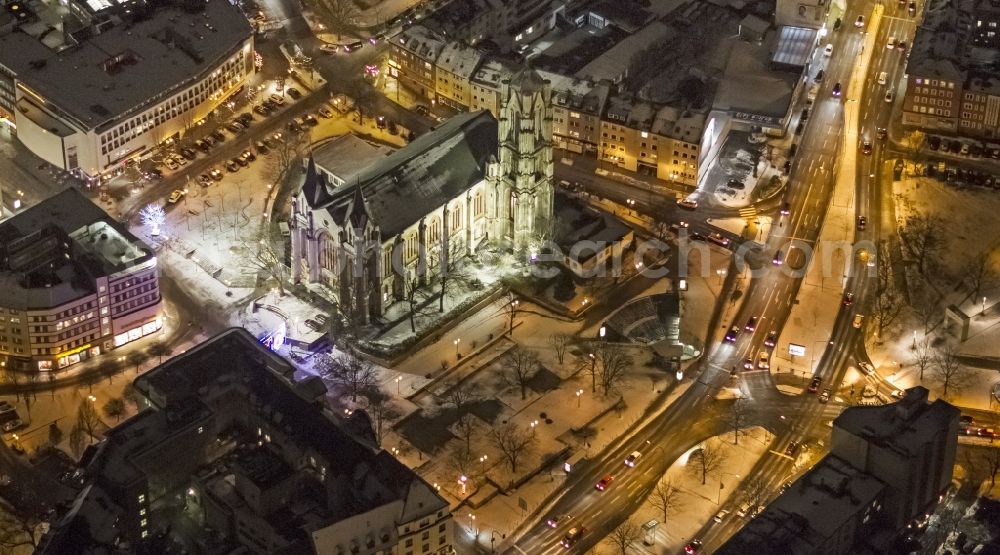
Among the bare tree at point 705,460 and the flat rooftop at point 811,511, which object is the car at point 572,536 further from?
the flat rooftop at point 811,511

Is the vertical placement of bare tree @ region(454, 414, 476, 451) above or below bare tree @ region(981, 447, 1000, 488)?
below

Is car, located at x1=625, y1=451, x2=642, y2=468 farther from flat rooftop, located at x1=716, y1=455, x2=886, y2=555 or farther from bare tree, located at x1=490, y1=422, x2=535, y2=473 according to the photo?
flat rooftop, located at x1=716, y1=455, x2=886, y2=555

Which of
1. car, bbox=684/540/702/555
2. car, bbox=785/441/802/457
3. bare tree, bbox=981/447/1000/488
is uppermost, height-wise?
bare tree, bbox=981/447/1000/488

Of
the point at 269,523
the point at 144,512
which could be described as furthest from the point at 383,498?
the point at 144,512

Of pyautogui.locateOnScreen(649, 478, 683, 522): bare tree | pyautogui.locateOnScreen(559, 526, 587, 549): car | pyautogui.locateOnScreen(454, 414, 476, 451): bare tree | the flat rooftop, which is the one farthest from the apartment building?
the flat rooftop

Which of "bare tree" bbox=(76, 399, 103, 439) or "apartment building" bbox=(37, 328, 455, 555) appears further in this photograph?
"bare tree" bbox=(76, 399, 103, 439)

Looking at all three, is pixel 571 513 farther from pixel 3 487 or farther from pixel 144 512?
pixel 3 487

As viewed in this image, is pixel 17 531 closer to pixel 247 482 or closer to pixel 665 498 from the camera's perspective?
→ pixel 247 482
